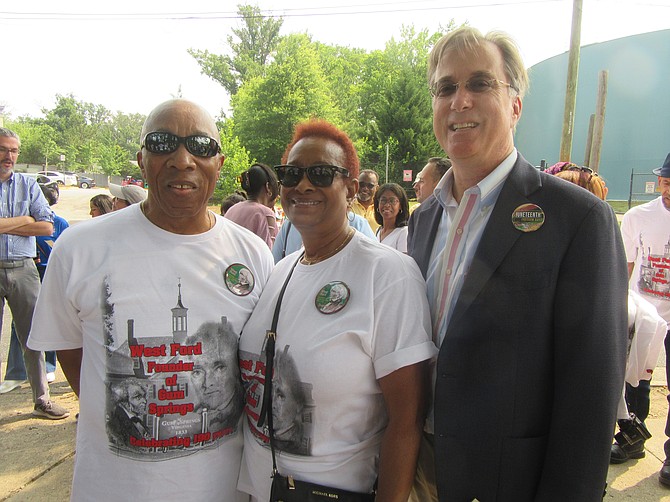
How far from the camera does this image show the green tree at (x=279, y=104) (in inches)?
1367

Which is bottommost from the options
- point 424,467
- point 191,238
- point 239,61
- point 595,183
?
point 424,467

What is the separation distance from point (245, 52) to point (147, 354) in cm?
5433

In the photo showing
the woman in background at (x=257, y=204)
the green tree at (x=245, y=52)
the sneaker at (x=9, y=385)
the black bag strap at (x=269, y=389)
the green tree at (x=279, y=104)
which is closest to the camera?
the black bag strap at (x=269, y=389)

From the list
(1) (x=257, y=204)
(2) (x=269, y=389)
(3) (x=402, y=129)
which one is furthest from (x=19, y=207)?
(3) (x=402, y=129)

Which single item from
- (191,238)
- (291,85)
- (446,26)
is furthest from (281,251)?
(446,26)

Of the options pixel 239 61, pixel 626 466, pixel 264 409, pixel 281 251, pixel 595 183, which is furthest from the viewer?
pixel 239 61

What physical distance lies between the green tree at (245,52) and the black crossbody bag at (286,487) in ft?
171

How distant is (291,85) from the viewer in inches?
1369

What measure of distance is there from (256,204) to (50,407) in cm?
283

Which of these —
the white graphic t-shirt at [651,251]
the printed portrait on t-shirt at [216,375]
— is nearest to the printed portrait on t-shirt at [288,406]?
the printed portrait on t-shirt at [216,375]

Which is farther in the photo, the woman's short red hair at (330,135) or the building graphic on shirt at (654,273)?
the building graphic on shirt at (654,273)

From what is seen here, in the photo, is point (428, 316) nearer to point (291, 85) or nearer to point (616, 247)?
point (616, 247)

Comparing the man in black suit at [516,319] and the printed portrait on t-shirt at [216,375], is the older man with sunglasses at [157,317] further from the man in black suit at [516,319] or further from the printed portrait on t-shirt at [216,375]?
the man in black suit at [516,319]

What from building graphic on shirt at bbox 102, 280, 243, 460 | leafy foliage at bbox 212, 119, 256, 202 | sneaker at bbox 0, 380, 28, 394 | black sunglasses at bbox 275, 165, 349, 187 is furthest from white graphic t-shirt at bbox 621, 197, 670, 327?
leafy foliage at bbox 212, 119, 256, 202
